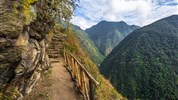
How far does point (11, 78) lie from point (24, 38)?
3.52ft

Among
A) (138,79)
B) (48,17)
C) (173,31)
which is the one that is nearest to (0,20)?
(48,17)

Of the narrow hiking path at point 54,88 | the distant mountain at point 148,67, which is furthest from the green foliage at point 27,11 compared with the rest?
the distant mountain at point 148,67

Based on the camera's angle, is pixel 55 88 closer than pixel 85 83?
No

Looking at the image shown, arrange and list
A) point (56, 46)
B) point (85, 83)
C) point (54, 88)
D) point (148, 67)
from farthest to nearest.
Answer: point (148, 67) → point (56, 46) → point (54, 88) → point (85, 83)

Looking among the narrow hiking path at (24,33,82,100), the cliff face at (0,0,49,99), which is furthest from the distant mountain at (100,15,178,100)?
the cliff face at (0,0,49,99)

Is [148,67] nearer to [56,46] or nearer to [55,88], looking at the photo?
[56,46]

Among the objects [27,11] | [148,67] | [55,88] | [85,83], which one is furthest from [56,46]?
[148,67]

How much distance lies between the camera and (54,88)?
887 centimetres

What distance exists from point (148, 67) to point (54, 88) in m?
125

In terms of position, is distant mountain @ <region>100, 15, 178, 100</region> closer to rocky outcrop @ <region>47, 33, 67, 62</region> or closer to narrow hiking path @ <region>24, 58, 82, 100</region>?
rocky outcrop @ <region>47, 33, 67, 62</region>

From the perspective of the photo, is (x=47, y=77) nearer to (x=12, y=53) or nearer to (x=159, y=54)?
(x=12, y=53)

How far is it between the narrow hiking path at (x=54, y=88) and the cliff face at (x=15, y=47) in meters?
1.64

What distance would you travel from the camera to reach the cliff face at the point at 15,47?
4543mm

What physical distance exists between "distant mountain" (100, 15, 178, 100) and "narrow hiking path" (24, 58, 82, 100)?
99.7m
